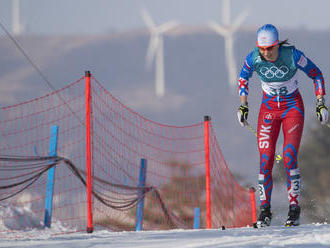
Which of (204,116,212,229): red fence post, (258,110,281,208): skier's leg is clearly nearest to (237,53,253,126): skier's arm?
(258,110,281,208): skier's leg

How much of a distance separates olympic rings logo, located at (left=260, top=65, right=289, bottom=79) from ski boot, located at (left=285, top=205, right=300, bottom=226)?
1342 mm

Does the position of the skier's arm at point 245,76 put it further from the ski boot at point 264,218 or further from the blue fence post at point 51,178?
the blue fence post at point 51,178

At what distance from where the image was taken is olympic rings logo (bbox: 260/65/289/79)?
779 cm

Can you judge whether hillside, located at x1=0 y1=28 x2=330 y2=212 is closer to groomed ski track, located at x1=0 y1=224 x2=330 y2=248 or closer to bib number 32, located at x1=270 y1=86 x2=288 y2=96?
bib number 32, located at x1=270 y1=86 x2=288 y2=96

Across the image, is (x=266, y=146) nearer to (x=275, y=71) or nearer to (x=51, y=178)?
(x=275, y=71)

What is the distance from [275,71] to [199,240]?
2371mm

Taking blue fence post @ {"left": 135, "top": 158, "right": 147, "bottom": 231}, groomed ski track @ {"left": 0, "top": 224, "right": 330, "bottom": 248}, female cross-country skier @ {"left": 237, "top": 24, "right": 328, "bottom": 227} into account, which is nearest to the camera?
groomed ski track @ {"left": 0, "top": 224, "right": 330, "bottom": 248}

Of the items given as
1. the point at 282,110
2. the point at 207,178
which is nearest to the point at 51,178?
the point at 207,178

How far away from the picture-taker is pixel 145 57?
567 ft

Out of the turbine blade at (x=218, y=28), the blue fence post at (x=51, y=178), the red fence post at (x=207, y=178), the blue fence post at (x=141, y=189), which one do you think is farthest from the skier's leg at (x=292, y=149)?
the turbine blade at (x=218, y=28)

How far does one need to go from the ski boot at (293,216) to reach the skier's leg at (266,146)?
0.27m

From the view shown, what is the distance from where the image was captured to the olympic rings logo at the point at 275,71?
7.79 metres

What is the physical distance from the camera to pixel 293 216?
7.78m

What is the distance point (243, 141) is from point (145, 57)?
57.1 m
